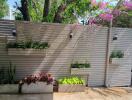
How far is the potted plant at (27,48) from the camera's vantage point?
7.45 metres

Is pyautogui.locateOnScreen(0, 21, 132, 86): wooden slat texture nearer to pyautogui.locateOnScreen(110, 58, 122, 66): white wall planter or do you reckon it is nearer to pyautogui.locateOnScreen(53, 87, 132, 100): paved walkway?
pyautogui.locateOnScreen(110, 58, 122, 66): white wall planter

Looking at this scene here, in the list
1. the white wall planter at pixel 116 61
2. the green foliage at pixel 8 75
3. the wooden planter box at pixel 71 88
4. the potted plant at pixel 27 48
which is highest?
the potted plant at pixel 27 48

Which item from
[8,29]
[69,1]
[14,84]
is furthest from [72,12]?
[14,84]

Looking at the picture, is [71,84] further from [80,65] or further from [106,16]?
[106,16]

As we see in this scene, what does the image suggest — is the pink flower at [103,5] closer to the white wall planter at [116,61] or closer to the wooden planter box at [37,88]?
the white wall planter at [116,61]

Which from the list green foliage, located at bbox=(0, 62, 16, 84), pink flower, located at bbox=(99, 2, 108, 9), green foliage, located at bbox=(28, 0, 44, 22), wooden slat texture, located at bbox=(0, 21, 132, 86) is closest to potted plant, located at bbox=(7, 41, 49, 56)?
wooden slat texture, located at bbox=(0, 21, 132, 86)

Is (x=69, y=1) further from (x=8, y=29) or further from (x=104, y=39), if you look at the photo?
(x=8, y=29)

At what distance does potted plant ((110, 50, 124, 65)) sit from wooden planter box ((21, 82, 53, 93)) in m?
2.26

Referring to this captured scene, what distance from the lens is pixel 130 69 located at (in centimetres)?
902

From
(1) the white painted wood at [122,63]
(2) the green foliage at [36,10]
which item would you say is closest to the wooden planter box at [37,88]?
(1) the white painted wood at [122,63]

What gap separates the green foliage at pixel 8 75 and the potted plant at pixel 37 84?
299 millimetres

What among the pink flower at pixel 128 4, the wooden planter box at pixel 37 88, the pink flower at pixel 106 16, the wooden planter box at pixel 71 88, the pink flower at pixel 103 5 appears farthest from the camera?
the pink flower at pixel 128 4

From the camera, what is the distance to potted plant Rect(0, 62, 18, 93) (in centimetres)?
727

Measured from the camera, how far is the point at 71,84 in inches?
307
